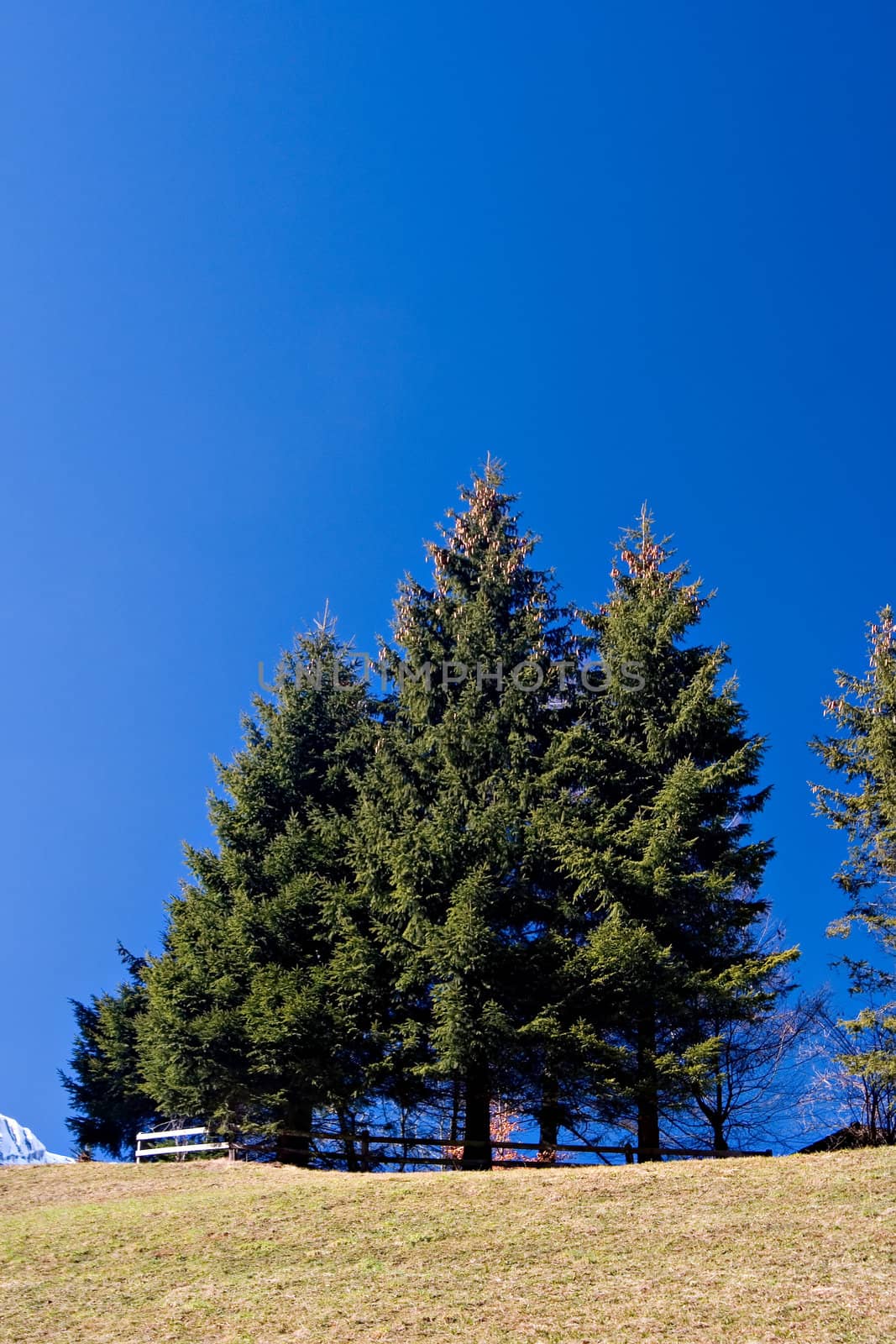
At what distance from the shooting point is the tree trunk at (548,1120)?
18.9 metres

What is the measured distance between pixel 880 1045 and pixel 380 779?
11.3 metres

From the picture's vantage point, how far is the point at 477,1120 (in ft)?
64.3

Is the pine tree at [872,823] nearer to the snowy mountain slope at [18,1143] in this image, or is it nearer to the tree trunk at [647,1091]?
the tree trunk at [647,1091]

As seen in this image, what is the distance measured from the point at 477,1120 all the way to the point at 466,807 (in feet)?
19.4

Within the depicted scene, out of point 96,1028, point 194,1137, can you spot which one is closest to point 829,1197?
point 194,1137

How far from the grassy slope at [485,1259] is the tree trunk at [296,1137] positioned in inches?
142

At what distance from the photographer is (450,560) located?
25594 mm

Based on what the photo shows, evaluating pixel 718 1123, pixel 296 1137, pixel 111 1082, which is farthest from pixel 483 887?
pixel 111 1082

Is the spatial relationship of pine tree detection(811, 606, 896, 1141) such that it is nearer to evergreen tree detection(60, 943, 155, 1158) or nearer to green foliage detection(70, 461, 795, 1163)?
green foliage detection(70, 461, 795, 1163)

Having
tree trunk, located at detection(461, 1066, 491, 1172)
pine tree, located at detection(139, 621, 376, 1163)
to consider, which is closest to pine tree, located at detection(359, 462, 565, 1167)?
tree trunk, located at detection(461, 1066, 491, 1172)

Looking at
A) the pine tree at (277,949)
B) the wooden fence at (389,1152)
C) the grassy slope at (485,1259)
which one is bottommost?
the grassy slope at (485,1259)

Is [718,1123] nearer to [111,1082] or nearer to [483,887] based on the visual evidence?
[483,887]

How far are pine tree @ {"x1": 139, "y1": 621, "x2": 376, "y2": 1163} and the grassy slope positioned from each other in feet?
10.6

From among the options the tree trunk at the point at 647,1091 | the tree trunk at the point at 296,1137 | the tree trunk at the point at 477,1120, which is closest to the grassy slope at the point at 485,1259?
the tree trunk at the point at 647,1091
